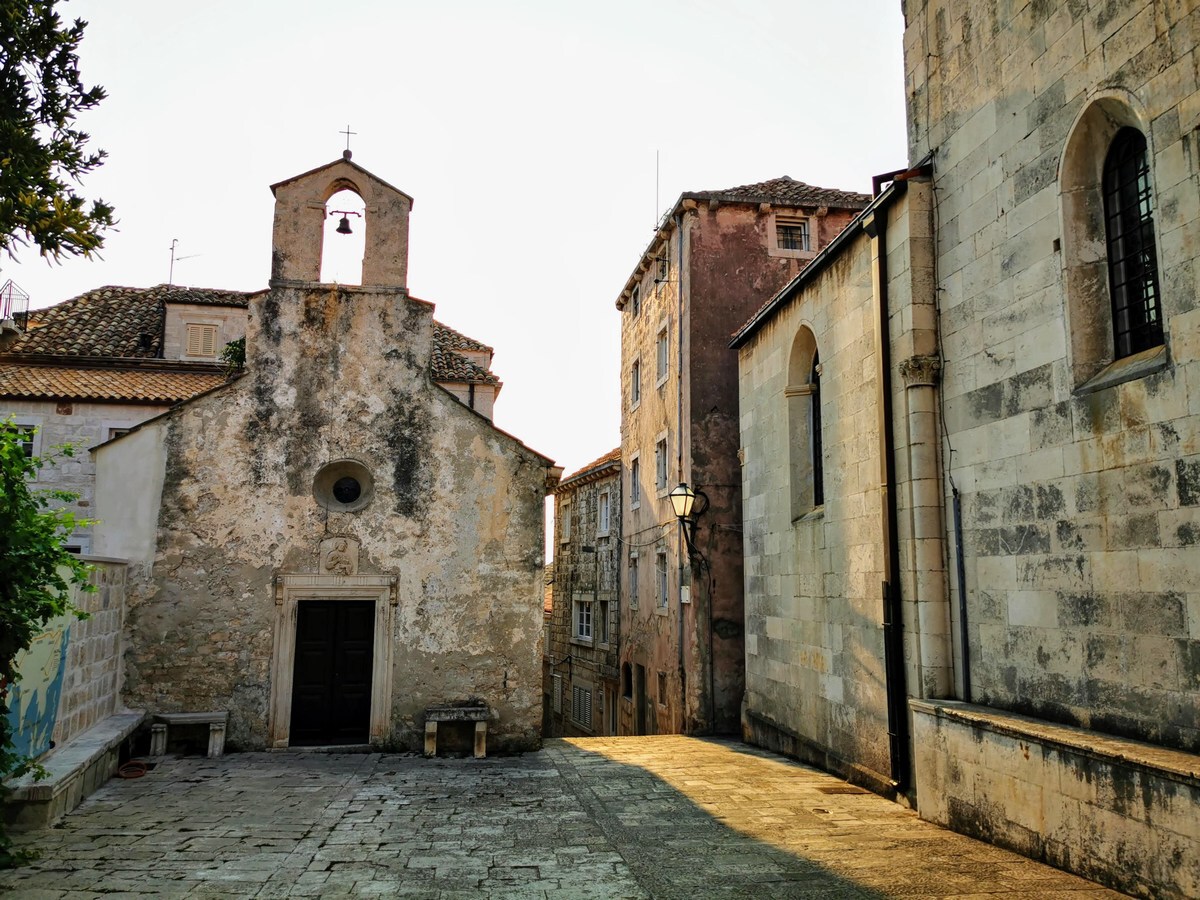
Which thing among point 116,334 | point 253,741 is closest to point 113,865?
point 253,741

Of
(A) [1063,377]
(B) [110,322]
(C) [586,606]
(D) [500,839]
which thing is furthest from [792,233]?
(B) [110,322]

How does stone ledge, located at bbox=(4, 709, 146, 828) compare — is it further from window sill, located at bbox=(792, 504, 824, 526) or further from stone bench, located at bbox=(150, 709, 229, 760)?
window sill, located at bbox=(792, 504, 824, 526)

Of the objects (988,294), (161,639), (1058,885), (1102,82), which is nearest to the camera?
(1058,885)

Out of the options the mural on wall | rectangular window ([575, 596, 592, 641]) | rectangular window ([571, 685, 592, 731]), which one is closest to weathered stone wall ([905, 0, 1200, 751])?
the mural on wall

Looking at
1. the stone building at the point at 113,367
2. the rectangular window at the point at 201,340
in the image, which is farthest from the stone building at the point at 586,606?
the rectangular window at the point at 201,340

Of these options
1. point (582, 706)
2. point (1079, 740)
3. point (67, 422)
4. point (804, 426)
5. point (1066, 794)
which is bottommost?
point (582, 706)

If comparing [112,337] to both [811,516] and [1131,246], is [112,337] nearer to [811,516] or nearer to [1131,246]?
[811,516]

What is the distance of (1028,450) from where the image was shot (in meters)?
7.64

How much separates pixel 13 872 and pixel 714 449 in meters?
13.7

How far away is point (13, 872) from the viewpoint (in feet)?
21.0

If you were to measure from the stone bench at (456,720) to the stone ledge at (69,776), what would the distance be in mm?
3620

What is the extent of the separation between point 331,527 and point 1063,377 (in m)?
9.36

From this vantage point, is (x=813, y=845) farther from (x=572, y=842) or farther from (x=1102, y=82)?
(x=1102, y=82)

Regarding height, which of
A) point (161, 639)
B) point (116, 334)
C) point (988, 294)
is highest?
point (116, 334)
